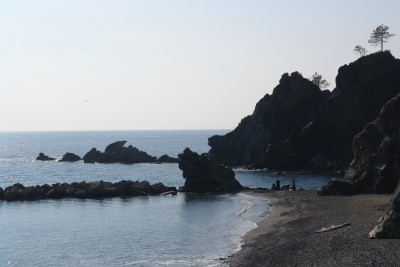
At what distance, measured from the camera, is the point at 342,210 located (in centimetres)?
5819

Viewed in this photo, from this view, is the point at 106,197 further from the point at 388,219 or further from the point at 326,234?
the point at 388,219

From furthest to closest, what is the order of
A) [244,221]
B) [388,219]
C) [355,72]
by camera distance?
[355,72]
[244,221]
[388,219]

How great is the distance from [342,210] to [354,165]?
67.8 ft

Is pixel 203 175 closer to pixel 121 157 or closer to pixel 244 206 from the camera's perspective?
pixel 244 206

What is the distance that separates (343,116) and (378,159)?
222 feet

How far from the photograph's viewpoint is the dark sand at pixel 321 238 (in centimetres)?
3650

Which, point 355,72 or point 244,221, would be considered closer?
point 244,221

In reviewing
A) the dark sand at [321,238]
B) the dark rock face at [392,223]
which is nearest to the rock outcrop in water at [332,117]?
the dark sand at [321,238]

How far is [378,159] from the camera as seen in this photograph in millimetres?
69438

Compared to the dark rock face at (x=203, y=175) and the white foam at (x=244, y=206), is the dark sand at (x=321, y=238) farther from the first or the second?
the dark rock face at (x=203, y=175)

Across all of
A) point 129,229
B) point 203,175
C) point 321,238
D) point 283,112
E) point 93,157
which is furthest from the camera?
point 93,157

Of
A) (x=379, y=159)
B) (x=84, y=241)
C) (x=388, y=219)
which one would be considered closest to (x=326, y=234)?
(x=388, y=219)

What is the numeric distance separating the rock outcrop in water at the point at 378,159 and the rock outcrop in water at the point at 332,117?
50900 millimetres

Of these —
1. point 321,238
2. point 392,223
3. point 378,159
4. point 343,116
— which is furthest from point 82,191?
point 343,116
